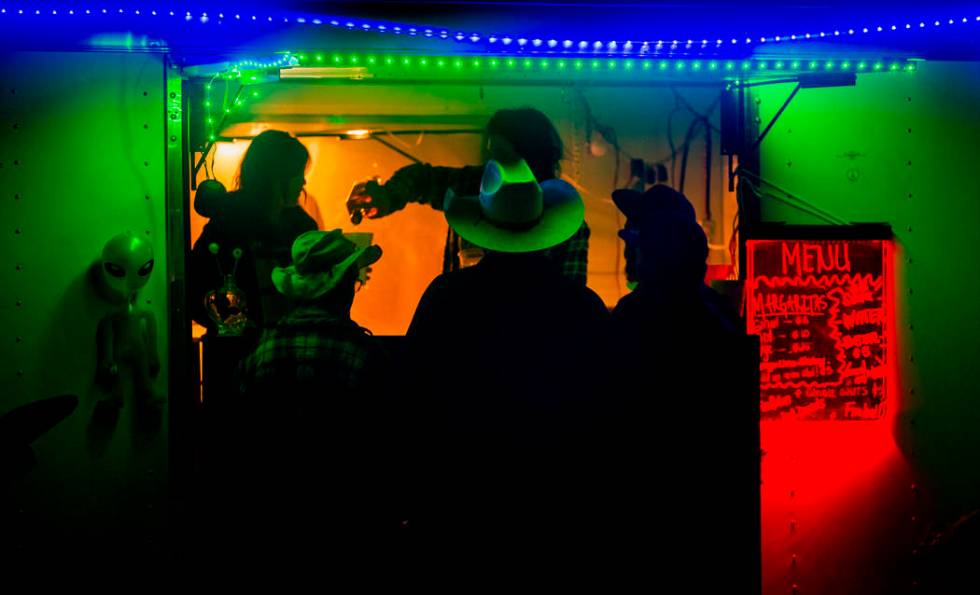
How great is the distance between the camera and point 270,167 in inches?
190

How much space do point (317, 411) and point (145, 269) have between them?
1.35m

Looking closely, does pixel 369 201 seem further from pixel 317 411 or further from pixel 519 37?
pixel 317 411

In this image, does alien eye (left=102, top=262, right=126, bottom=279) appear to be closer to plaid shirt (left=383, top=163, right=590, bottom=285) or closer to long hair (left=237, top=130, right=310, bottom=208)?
long hair (left=237, top=130, right=310, bottom=208)

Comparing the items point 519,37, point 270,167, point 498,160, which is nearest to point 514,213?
point 498,160

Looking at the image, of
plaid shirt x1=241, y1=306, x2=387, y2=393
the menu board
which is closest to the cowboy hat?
plaid shirt x1=241, y1=306, x2=387, y2=393

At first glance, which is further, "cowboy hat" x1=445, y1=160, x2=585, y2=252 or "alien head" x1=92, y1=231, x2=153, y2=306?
"alien head" x1=92, y1=231, x2=153, y2=306

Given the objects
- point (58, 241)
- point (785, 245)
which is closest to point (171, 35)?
point (58, 241)

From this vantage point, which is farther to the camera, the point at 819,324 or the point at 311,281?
the point at 819,324

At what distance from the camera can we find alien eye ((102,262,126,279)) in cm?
419

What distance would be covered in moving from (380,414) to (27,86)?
8.54ft

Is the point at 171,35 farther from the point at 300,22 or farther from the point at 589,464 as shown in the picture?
the point at 589,464

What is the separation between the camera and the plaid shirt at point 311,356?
140 inches

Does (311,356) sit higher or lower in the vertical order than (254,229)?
lower

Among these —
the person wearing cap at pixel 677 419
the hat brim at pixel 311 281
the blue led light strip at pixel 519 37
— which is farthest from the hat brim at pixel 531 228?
the blue led light strip at pixel 519 37
